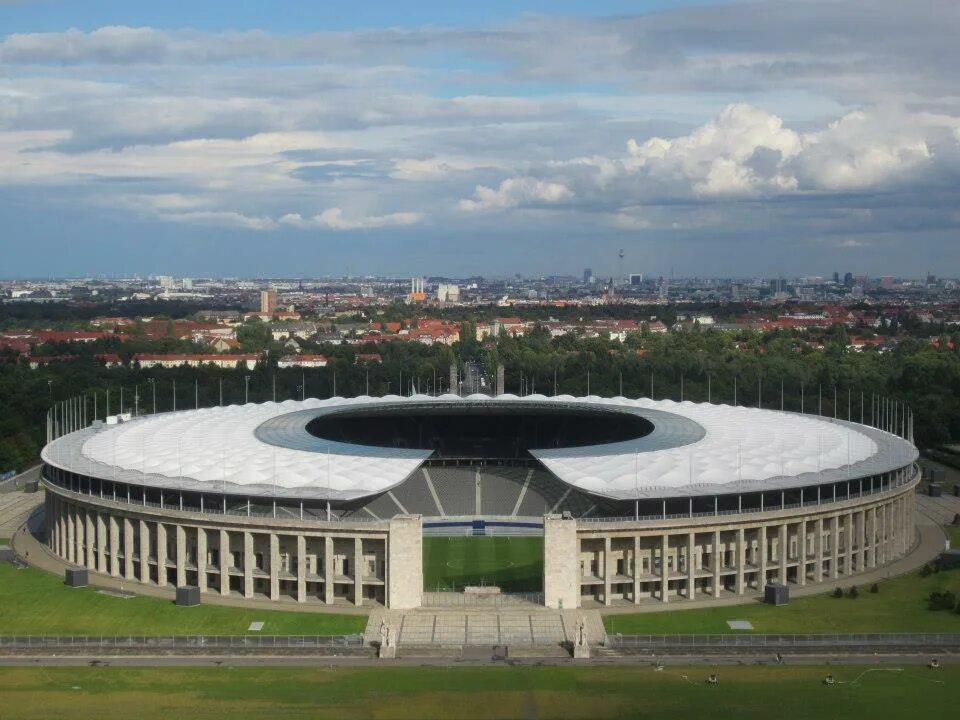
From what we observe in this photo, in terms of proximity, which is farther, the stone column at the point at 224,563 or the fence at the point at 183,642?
the stone column at the point at 224,563

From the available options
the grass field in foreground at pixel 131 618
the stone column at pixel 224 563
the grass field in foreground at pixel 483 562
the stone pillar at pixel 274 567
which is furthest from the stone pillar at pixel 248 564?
the grass field in foreground at pixel 483 562

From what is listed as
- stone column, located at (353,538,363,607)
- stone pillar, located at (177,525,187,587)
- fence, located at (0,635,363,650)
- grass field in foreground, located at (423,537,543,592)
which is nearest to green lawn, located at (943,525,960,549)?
grass field in foreground, located at (423,537,543,592)

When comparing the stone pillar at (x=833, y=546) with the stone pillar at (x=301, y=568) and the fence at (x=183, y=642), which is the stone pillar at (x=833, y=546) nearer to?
the fence at (x=183, y=642)

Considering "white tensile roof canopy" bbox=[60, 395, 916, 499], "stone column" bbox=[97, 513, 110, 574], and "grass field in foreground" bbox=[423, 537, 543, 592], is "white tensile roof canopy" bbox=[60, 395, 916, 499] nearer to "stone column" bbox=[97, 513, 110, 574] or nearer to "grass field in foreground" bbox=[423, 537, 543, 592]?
"stone column" bbox=[97, 513, 110, 574]

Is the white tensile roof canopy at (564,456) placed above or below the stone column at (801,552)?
above

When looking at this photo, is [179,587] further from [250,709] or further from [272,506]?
[250,709]

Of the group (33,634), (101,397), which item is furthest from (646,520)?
(101,397)
